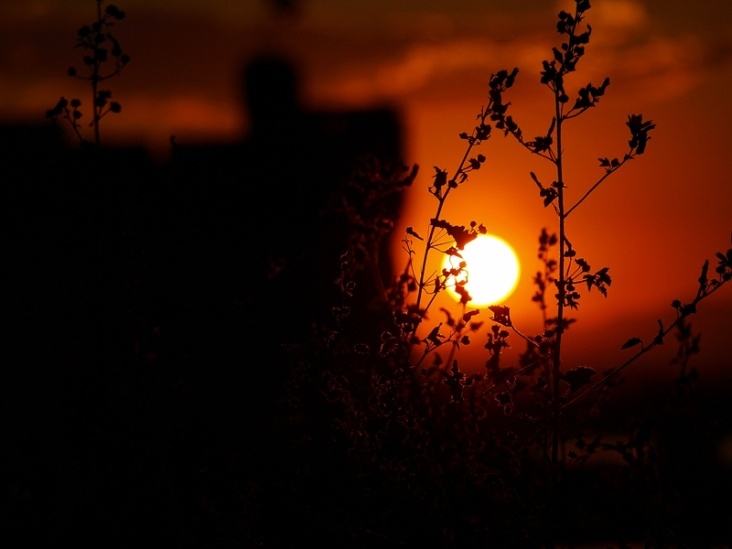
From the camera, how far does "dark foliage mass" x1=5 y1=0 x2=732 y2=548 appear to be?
3.55 metres

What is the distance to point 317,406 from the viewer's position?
404cm

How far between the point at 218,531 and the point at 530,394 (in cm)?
120

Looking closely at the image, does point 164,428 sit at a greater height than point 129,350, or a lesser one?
lesser

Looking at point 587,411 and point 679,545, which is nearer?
point 679,545

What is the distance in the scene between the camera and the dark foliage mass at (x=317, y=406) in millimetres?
3547

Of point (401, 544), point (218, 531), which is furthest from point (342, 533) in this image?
point (218, 531)

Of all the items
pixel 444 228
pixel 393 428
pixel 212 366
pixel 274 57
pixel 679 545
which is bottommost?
pixel 679 545

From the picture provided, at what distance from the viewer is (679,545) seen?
359 centimetres

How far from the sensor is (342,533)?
3705 mm

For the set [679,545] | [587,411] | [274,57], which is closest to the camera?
[679,545]

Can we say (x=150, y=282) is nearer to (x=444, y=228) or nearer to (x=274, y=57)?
(x=444, y=228)

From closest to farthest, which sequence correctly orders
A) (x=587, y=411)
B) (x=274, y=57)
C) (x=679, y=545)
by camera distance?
(x=679, y=545)
(x=587, y=411)
(x=274, y=57)

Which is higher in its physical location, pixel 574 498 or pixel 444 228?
pixel 444 228

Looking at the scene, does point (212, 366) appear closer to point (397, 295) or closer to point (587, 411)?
point (397, 295)
